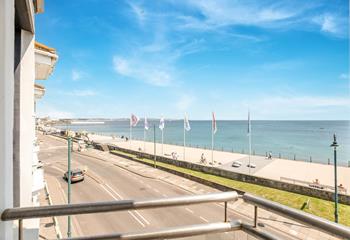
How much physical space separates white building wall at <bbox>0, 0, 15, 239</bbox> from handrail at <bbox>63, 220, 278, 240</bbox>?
63 centimetres

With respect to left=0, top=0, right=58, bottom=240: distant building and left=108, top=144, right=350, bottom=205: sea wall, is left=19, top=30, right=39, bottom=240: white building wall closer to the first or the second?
left=0, top=0, right=58, bottom=240: distant building

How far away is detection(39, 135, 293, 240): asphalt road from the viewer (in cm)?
1070

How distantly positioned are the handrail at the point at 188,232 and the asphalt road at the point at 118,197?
63mm

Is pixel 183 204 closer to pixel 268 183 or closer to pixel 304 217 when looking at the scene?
pixel 304 217

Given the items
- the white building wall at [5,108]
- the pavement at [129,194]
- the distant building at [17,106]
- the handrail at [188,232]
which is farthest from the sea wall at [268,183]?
the white building wall at [5,108]

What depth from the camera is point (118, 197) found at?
587 inches

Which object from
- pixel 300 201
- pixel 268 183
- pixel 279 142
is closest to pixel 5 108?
pixel 300 201

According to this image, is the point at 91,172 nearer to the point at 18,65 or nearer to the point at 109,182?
the point at 109,182

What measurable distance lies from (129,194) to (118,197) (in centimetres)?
101

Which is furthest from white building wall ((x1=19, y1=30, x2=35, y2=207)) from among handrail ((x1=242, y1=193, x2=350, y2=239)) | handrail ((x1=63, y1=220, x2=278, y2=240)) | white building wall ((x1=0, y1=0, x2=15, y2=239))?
handrail ((x1=242, y1=193, x2=350, y2=239))

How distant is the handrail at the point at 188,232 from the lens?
1839mm

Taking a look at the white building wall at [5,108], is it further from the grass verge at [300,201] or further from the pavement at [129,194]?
the grass verge at [300,201]

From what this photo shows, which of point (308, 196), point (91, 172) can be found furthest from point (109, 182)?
point (308, 196)

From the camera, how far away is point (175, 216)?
11.8 m
